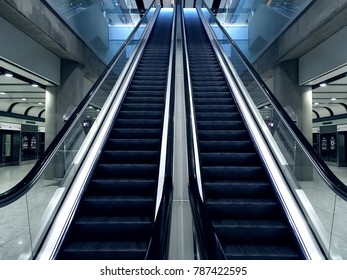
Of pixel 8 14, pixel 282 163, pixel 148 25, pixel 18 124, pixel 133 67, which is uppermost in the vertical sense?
pixel 148 25

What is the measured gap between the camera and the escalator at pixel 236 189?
9.29ft

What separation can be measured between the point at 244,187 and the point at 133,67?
4.75 metres

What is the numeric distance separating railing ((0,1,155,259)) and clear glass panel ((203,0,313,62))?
6478mm

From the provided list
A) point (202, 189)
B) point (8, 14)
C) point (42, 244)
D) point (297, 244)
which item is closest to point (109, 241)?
point (42, 244)

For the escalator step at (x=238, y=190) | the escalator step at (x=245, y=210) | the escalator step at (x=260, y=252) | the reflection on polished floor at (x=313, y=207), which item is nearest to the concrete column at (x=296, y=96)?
the reflection on polished floor at (x=313, y=207)

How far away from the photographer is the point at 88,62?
380 inches

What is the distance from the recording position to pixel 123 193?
342 centimetres

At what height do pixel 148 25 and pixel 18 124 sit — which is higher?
pixel 148 25

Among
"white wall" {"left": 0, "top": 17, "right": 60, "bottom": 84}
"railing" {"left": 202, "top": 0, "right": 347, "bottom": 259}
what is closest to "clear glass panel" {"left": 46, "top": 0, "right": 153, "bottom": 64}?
"white wall" {"left": 0, "top": 17, "right": 60, "bottom": 84}

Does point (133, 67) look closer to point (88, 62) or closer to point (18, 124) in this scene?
point (88, 62)

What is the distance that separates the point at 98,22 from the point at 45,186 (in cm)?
886

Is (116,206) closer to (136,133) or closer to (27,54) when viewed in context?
(136,133)

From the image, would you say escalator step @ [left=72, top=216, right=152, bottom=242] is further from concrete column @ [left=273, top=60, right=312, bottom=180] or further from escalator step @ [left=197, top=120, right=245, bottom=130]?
concrete column @ [left=273, top=60, right=312, bottom=180]

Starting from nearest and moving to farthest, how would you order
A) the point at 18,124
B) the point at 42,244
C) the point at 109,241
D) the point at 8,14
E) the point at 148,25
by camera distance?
the point at 42,244, the point at 109,241, the point at 8,14, the point at 148,25, the point at 18,124
